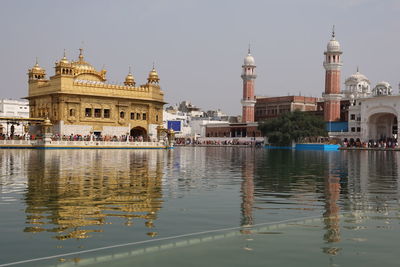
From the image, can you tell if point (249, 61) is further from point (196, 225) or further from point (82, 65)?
point (196, 225)

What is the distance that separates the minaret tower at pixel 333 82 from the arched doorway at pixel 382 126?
24.7 feet

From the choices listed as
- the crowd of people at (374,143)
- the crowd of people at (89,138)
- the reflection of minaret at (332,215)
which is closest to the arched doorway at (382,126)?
the crowd of people at (374,143)

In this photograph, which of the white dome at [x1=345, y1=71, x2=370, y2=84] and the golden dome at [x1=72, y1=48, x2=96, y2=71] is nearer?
the golden dome at [x1=72, y1=48, x2=96, y2=71]

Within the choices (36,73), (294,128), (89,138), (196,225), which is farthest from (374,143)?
(196,225)

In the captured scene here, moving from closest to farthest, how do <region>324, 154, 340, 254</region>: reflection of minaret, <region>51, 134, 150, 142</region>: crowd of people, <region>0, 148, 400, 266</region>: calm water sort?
<region>0, 148, 400, 266</region>: calm water < <region>324, 154, 340, 254</region>: reflection of minaret < <region>51, 134, 150, 142</region>: crowd of people

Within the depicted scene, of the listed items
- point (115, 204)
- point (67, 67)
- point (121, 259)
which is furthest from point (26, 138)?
point (121, 259)

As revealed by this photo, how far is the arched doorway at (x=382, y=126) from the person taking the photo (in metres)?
67.1

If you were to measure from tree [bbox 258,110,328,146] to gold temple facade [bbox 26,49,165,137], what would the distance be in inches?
600

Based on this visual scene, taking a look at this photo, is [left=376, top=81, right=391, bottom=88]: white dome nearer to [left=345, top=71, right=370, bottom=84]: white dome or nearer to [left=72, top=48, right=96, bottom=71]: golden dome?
[left=345, top=71, right=370, bottom=84]: white dome

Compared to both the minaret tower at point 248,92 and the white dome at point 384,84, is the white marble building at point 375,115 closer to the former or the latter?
the white dome at point 384,84

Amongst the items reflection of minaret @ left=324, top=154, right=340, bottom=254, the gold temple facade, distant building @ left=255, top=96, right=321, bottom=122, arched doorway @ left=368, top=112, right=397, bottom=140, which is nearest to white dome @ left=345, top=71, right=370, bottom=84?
distant building @ left=255, top=96, right=321, bottom=122

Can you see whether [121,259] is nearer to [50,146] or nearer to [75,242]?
[75,242]

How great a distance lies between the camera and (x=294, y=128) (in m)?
64.1

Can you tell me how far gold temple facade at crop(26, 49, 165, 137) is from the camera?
2062 inches
